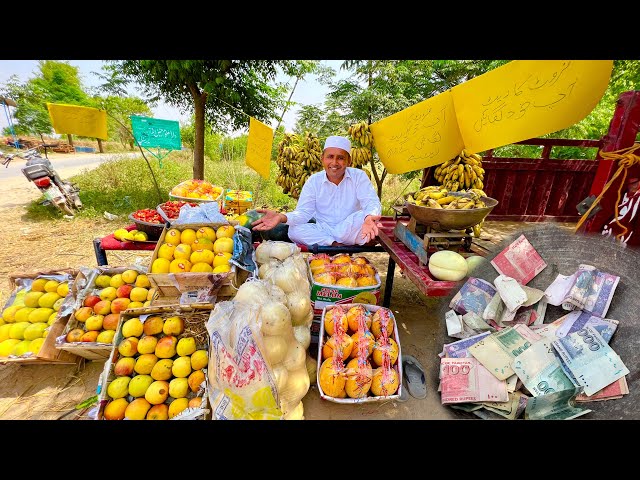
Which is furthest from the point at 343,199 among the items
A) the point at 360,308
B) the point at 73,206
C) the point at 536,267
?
the point at 73,206

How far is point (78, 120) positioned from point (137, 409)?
4.01 metres

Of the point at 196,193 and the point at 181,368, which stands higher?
the point at 196,193

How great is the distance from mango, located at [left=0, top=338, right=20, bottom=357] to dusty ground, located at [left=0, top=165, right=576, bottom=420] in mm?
296

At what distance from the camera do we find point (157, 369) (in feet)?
5.99

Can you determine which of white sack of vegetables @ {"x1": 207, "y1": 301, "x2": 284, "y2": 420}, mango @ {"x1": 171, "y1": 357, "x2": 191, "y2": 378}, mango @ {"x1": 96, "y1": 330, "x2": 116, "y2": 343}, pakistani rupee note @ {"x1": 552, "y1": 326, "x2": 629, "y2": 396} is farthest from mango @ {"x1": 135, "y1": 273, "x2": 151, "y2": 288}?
pakistani rupee note @ {"x1": 552, "y1": 326, "x2": 629, "y2": 396}

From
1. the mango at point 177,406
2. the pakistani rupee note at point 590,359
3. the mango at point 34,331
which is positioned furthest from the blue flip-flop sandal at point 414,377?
the mango at point 34,331

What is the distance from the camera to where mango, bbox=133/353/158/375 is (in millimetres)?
1832

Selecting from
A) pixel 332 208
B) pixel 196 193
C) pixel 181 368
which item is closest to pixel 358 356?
pixel 181 368

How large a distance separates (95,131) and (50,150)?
26.5m

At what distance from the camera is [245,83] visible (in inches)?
247

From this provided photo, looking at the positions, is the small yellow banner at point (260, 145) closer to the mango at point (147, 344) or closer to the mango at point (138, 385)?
the mango at point (147, 344)

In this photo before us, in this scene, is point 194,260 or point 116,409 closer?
point 116,409

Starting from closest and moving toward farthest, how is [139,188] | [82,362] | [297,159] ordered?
1. [82,362]
2. [297,159]
3. [139,188]

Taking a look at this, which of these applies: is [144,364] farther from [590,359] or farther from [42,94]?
[42,94]
